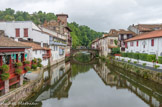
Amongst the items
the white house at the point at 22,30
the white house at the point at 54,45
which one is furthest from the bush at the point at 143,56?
the white house at the point at 22,30

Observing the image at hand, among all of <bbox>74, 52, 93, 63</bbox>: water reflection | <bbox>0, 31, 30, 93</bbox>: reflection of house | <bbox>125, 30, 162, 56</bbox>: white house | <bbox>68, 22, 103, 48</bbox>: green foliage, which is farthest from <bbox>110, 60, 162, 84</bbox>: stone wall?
<bbox>68, 22, 103, 48</bbox>: green foliage

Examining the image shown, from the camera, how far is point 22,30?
30562 millimetres

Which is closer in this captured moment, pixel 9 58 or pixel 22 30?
pixel 9 58

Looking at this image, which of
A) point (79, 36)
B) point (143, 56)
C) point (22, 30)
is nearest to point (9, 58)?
point (22, 30)

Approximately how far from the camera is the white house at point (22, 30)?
30.4 meters

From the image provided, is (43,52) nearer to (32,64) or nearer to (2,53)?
(32,64)

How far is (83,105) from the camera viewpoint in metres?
13.8

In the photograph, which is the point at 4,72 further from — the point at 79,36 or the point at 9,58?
the point at 79,36

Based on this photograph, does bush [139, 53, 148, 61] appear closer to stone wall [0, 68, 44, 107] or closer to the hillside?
stone wall [0, 68, 44, 107]

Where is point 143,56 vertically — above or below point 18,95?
above

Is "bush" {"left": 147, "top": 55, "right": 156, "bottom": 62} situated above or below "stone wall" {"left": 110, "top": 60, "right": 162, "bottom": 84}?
above

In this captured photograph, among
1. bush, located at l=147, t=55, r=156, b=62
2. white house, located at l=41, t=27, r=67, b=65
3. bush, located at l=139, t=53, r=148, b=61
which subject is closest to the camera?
bush, located at l=147, t=55, r=156, b=62

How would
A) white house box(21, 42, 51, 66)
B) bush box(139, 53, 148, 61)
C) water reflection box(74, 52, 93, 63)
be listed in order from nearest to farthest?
white house box(21, 42, 51, 66) < bush box(139, 53, 148, 61) < water reflection box(74, 52, 93, 63)

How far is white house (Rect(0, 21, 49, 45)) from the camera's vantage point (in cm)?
3041
